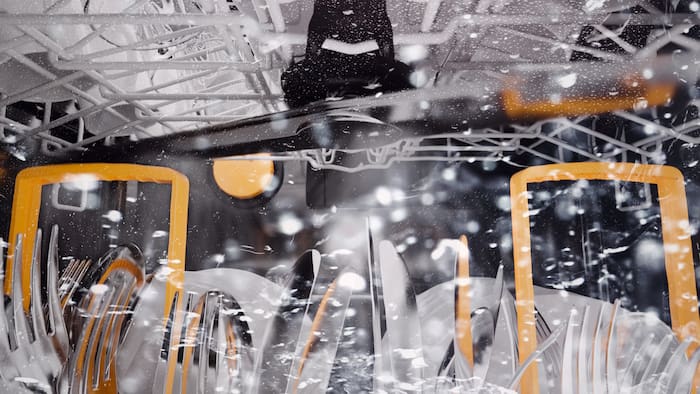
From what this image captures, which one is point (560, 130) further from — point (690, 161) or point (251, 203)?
point (251, 203)

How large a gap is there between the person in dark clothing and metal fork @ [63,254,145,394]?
236 millimetres

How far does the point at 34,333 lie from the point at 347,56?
1.30ft

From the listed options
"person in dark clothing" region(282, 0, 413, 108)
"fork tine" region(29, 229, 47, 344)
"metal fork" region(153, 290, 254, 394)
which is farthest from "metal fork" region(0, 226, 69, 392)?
"person in dark clothing" region(282, 0, 413, 108)

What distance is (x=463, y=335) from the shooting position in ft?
1.52

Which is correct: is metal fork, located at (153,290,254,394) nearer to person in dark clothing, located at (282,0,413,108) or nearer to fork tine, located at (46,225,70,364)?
fork tine, located at (46,225,70,364)

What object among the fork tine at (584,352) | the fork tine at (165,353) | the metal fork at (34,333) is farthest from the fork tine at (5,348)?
the fork tine at (584,352)

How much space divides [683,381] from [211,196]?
0.48 meters

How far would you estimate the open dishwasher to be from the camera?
1.48 ft

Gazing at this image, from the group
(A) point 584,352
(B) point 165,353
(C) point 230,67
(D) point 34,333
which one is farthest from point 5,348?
(A) point 584,352

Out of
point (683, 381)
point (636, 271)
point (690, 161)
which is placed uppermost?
Answer: point (690, 161)

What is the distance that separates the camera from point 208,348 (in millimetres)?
463

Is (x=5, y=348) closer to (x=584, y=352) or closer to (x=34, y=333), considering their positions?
(x=34, y=333)

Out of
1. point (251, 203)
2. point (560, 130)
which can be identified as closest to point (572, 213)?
point (560, 130)

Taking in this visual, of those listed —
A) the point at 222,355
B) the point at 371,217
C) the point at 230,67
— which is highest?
the point at 230,67
